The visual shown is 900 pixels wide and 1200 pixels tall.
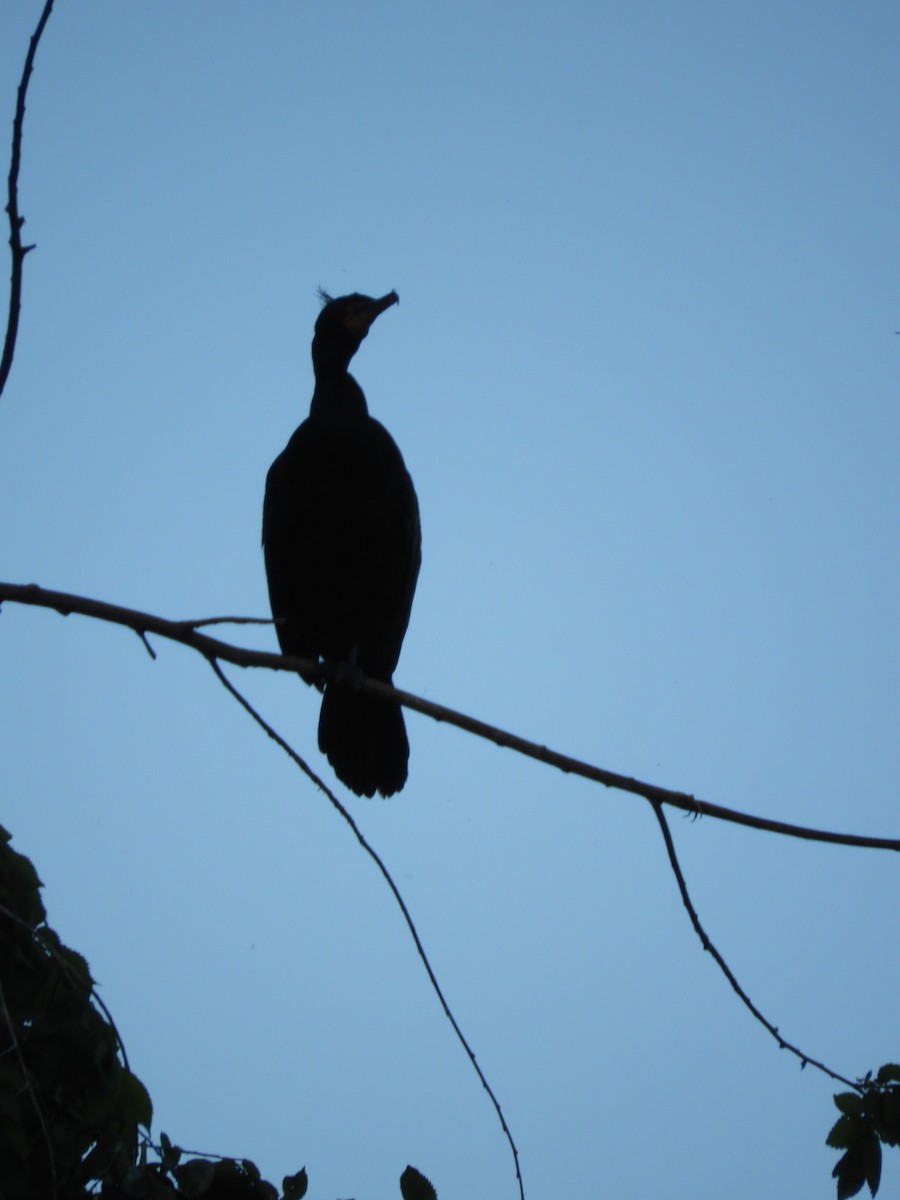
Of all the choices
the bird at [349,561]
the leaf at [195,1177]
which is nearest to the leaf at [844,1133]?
the leaf at [195,1177]

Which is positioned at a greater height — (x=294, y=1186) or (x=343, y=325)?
(x=343, y=325)

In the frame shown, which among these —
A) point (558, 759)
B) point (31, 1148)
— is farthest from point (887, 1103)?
point (31, 1148)

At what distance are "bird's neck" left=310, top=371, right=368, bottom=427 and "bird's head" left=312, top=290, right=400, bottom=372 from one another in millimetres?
93

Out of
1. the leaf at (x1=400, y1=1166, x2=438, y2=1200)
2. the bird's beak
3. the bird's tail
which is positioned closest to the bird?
the bird's tail

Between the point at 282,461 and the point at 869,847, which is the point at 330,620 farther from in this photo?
the point at 869,847

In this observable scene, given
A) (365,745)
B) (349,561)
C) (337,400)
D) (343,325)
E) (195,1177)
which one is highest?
(343,325)

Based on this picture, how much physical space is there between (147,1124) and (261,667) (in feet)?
2.29

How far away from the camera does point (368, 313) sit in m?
4.18

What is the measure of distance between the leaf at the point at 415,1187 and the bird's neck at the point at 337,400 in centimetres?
233

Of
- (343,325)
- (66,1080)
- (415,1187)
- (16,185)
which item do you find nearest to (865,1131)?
(415,1187)

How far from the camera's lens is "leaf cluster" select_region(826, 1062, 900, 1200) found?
5.40 ft

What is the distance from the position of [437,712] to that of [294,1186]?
2.37 ft

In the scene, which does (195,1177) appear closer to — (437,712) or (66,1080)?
(66,1080)

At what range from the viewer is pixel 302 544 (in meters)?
3.55
